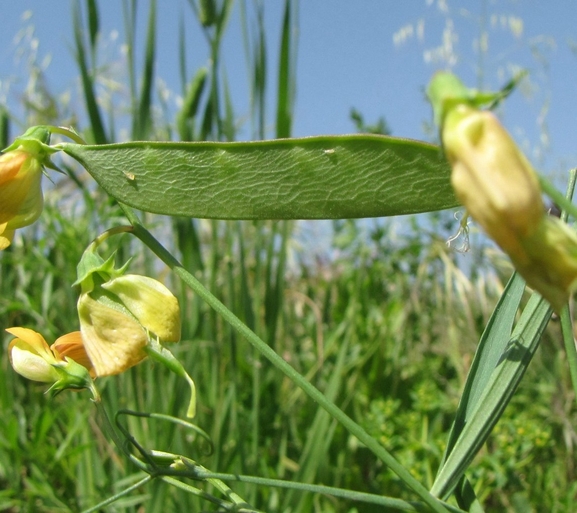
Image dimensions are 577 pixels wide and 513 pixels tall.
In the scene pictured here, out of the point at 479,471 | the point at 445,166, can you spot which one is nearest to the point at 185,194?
the point at 445,166

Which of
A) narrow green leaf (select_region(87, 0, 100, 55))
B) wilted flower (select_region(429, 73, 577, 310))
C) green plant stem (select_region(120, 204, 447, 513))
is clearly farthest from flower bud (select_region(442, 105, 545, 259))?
narrow green leaf (select_region(87, 0, 100, 55))

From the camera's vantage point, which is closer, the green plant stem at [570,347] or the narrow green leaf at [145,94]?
the green plant stem at [570,347]

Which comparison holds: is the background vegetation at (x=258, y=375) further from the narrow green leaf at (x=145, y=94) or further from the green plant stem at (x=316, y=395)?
the green plant stem at (x=316, y=395)

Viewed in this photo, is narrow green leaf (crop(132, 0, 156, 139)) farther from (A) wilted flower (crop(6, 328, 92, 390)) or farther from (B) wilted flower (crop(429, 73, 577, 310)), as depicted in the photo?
(B) wilted flower (crop(429, 73, 577, 310))

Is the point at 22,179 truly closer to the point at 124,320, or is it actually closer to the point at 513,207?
the point at 124,320

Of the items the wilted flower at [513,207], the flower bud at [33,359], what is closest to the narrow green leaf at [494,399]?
the wilted flower at [513,207]

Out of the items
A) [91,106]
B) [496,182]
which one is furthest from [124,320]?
[91,106]

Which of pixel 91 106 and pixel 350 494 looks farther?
pixel 91 106
